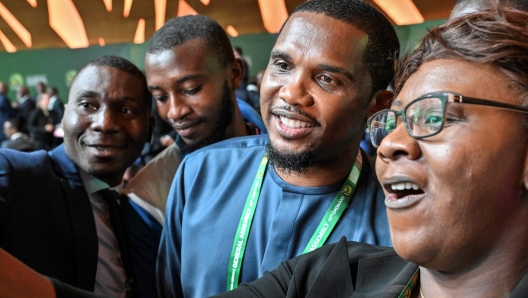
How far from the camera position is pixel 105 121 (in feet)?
7.93

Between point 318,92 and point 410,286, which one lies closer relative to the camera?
point 410,286

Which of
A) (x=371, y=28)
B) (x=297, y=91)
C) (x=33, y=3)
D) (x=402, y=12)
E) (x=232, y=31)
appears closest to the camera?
(x=297, y=91)

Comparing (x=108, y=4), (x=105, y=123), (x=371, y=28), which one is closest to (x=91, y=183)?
(x=105, y=123)

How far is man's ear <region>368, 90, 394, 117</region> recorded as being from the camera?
6.64ft

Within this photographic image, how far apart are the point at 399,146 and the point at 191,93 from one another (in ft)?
5.34

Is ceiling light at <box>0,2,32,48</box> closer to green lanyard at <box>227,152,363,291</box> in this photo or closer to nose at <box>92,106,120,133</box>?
nose at <box>92,106,120,133</box>

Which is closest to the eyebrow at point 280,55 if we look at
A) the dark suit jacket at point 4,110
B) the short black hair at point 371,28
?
the short black hair at point 371,28

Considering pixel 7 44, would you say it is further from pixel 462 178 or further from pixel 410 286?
pixel 462 178

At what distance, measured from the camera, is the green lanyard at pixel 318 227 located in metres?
1.89

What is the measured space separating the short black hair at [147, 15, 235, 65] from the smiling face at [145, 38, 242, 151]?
4cm

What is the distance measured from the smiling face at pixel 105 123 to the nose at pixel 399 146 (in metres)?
1.40

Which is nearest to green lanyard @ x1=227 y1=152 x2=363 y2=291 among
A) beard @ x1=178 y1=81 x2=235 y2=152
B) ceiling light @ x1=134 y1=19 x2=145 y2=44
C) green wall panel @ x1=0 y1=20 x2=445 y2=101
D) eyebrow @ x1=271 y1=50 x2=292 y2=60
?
eyebrow @ x1=271 y1=50 x2=292 y2=60

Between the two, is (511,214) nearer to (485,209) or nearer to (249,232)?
(485,209)

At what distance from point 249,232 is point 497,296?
0.89 metres
